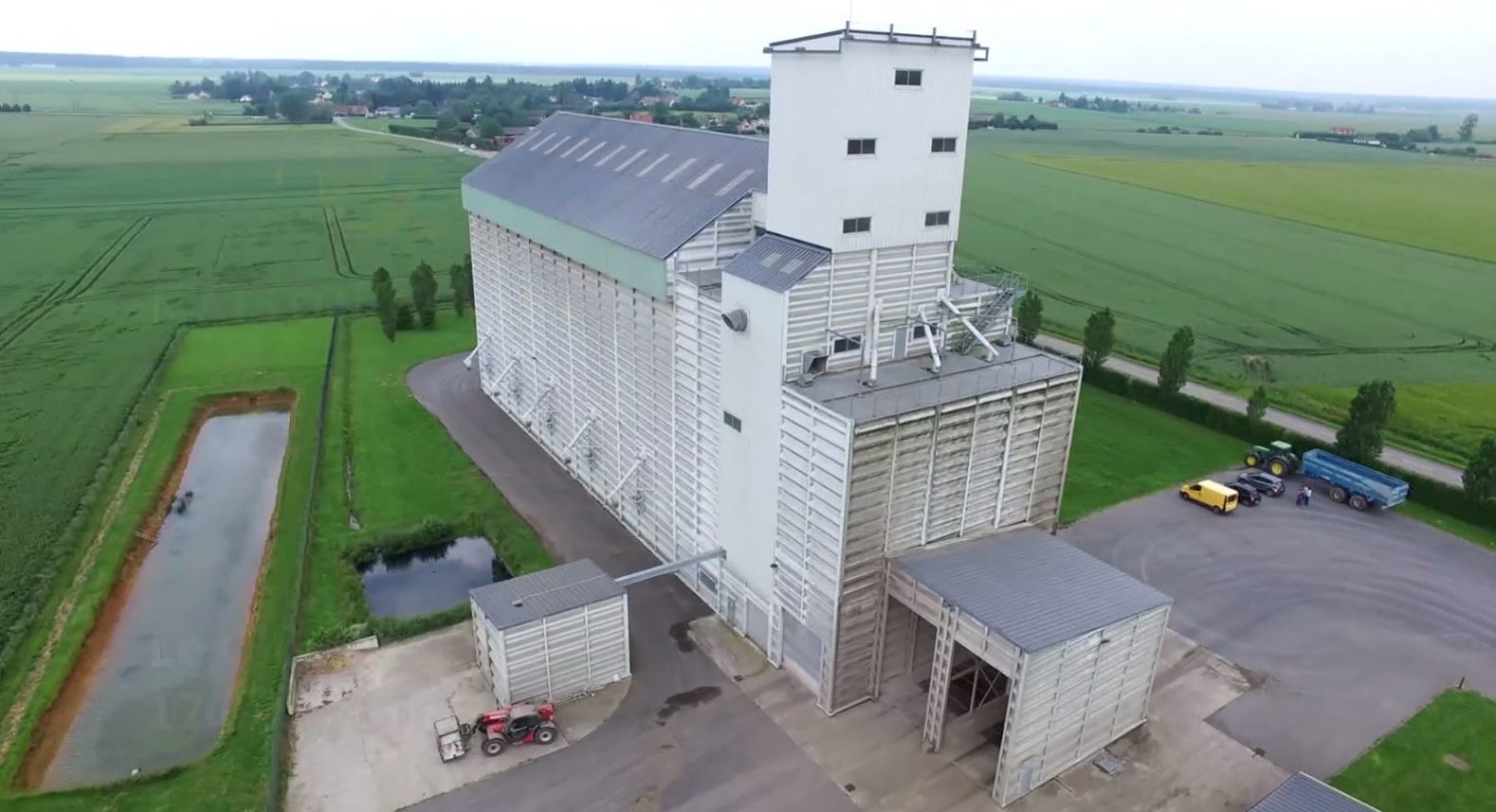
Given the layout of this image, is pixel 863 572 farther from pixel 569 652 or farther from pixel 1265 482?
pixel 1265 482

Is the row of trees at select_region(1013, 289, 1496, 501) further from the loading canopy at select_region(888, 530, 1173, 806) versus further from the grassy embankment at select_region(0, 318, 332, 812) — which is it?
the grassy embankment at select_region(0, 318, 332, 812)

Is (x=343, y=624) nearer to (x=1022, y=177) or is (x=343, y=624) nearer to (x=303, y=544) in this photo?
(x=303, y=544)

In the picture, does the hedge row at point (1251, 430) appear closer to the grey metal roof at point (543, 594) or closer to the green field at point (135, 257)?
the grey metal roof at point (543, 594)

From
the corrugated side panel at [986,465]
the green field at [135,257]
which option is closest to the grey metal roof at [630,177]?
the corrugated side panel at [986,465]

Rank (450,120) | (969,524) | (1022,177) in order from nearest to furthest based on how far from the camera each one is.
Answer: (969,524) → (1022,177) → (450,120)

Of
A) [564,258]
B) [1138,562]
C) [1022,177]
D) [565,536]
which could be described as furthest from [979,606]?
[1022,177]

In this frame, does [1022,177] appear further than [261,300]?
Yes

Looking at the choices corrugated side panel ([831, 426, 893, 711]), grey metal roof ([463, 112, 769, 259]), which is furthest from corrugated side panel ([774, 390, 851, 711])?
grey metal roof ([463, 112, 769, 259])

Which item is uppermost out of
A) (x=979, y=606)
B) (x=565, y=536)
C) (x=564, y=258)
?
(x=564, y=258)
